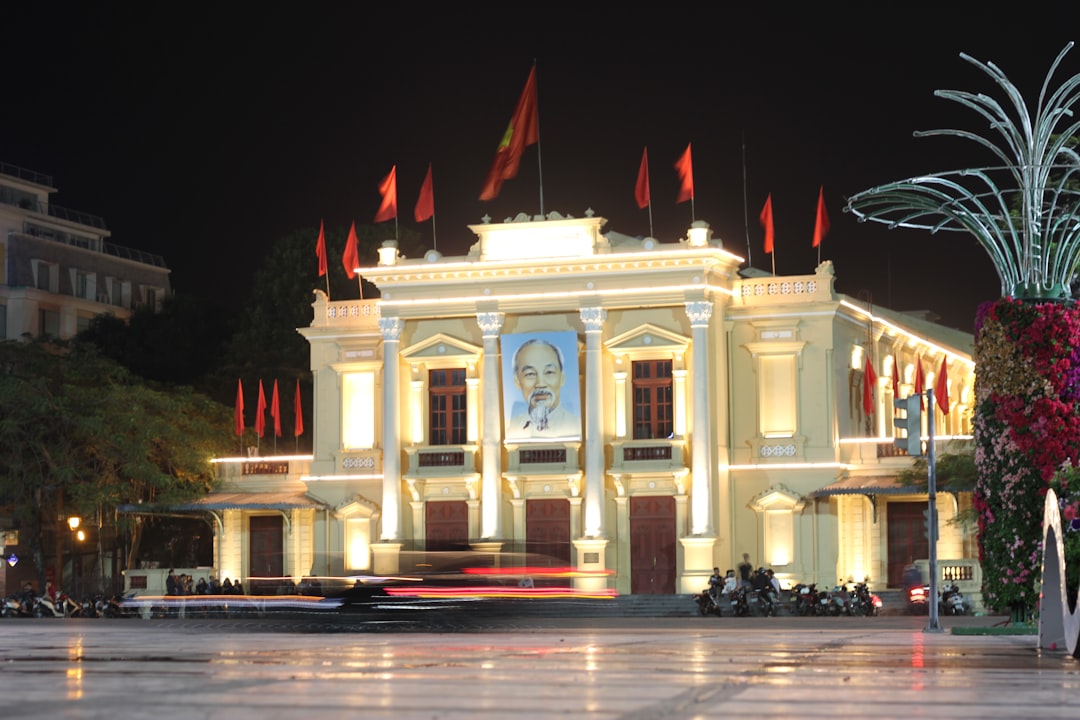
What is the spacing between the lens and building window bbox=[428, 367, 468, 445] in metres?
52.9

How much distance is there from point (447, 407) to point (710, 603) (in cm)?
1166

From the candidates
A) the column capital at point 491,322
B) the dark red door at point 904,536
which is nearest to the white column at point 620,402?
the column capital at point 491,322

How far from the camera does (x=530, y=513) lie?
5166 cm

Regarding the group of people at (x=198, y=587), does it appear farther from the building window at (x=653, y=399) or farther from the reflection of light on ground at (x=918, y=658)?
the reflection of light on ground at (x=918, y=658)

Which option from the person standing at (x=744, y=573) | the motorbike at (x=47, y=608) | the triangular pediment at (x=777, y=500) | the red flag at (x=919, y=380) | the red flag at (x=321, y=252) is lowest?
the motorbike at (x=47, y=608)

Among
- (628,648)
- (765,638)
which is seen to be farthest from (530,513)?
(628,648)

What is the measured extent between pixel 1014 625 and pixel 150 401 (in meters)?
A: 32.9

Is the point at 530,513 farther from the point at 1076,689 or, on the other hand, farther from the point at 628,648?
the point at 1076,689

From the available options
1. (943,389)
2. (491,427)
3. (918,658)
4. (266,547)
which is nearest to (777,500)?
(943,389)

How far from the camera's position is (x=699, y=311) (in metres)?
49.5

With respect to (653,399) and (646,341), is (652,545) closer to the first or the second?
(653,399)

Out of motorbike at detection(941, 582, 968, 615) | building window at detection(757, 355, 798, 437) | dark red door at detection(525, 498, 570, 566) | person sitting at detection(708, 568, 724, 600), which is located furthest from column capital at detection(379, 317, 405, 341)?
motorbike at detection(941, 582, 968, 615)

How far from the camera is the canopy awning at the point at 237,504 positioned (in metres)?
53.4

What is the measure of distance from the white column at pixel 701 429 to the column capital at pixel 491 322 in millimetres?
5612
